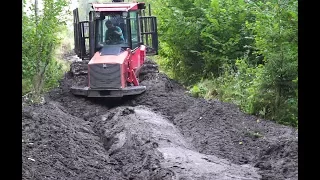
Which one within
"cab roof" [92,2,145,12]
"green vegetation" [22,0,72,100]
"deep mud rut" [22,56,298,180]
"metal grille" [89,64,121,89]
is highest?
"cab roof" [92,2,145,12]

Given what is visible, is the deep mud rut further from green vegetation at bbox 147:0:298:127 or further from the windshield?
the windshield

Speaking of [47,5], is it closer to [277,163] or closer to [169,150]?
[169,150]

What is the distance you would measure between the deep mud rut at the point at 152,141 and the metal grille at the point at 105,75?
0.66m

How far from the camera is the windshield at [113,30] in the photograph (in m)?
14.4

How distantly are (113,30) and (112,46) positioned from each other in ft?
1.52

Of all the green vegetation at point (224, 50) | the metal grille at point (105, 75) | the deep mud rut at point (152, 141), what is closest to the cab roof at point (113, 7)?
the green vegetation at point (224, 50)

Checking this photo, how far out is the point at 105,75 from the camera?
1350 centimetres

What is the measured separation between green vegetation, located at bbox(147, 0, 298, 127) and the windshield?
2852mm

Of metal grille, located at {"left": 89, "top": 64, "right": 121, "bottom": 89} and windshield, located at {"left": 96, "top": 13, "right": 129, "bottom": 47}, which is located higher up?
windshield, located at {"left": 96, "top": 13, "right": 129, "bottom": 47}

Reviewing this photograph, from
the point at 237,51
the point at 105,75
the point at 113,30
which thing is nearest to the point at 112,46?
the point at 113,30

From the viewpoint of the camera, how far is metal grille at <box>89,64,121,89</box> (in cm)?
1345

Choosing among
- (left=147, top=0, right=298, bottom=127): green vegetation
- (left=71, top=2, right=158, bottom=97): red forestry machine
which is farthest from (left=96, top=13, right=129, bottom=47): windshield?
(left=147, top=0, right=298, bottom=127): green vegetation

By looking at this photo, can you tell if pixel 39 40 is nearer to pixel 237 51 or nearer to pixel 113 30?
pixel 113 30
